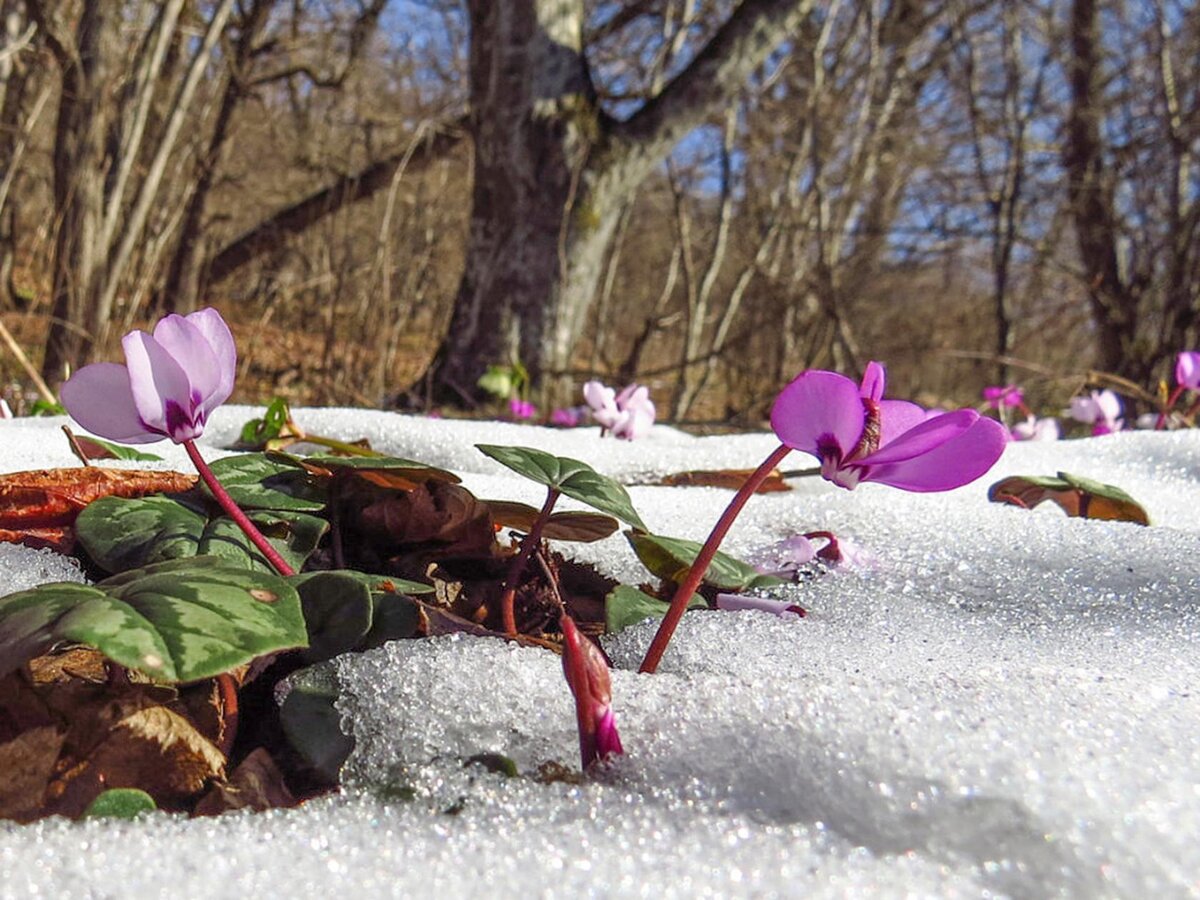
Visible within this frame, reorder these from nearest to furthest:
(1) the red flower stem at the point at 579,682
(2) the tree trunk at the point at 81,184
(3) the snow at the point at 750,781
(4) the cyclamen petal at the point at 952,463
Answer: (3) the snow at the point at 750,781 < (1) the red flower stem at the point at 579,682 < (4) the cyclamen petal at the point at 952,463 < (2) the tree trunk at the point at 81,184

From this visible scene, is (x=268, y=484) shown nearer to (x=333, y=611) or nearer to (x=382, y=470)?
(x=382, y=470)

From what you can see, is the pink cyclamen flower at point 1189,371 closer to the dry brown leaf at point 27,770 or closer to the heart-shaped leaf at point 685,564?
the heart-shaped leaf at point 685,564

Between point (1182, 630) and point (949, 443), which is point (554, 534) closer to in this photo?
point (949, 443)

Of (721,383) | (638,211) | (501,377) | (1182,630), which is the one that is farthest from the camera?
(638,211)

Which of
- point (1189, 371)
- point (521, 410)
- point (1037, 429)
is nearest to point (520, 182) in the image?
point (521, 410)

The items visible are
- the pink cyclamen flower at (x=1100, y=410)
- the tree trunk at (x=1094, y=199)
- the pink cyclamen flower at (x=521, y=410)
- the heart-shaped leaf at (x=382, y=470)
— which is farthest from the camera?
the tree trunk at (x=1094, y=199)

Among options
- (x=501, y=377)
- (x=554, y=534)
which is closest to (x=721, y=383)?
(x=501, y=377)

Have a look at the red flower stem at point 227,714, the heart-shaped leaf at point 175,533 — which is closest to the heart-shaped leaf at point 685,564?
the heart-shaped leaf at point 175,533
